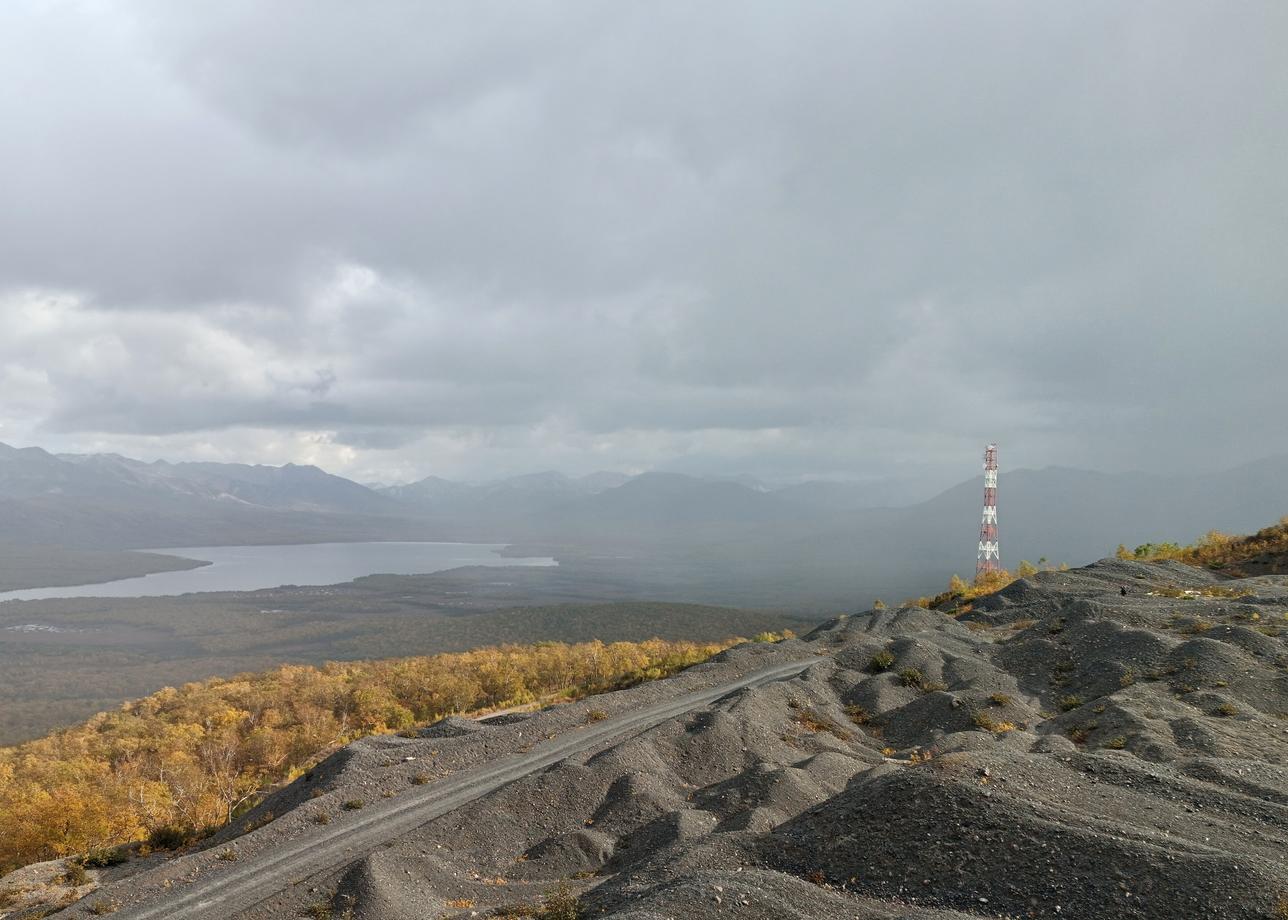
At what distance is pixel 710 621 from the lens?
130m

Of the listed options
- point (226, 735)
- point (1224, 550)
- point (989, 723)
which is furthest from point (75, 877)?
point (1224, 550)

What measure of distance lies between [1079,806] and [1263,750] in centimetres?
1205

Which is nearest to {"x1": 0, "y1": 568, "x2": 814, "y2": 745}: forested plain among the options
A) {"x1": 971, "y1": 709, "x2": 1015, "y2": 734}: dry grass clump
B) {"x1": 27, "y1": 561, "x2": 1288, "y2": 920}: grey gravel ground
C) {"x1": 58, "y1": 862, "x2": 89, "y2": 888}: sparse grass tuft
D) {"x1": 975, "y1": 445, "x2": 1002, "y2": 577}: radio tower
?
{"x1": 975, "y1": 445, "x2": 1002, "y2": 577}: radio tower

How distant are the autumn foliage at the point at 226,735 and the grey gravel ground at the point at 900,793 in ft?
26.6

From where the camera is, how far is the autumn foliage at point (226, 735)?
91.2 ft

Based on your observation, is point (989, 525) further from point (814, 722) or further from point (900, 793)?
point (900, 793)

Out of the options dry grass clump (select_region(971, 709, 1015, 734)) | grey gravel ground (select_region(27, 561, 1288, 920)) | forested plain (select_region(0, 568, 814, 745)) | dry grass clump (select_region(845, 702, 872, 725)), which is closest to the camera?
grey gravel ground (select_region(27, 561, 1288, 920))

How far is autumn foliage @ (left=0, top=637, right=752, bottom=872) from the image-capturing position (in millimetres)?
27812

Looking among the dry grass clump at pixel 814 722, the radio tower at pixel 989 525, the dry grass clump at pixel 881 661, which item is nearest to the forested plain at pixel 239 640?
the radio tower at pixel 989 525

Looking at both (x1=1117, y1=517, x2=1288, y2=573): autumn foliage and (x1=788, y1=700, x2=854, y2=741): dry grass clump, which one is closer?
(x1=788, y1=700, x2=854, y2=741): dry grass clump

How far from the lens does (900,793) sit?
16.6 m

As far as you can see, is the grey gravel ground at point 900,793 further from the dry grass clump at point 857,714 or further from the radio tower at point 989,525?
the radio tower at point 989,525

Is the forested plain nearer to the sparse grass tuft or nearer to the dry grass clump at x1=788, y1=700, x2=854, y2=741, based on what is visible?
the dry grass clump at x1=788, y1=700, x2=854, y2=741

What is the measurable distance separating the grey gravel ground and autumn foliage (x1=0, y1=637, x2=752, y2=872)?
319 inches
